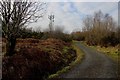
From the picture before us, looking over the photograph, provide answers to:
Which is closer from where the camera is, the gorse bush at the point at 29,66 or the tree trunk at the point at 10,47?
the gorse bush at the point at 29,66

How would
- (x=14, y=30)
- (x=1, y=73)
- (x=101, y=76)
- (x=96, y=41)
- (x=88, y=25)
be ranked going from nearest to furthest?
(x=1, y=73)
(x=101, y=76)
(x=14, y=30)
(x=96, y=41)
(x=88, y=25)

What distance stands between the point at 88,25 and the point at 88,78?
87372 mm

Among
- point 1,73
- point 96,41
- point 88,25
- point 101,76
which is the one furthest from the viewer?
point 88,25

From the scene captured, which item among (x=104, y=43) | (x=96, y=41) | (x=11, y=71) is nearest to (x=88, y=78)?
(x=11, y=71)

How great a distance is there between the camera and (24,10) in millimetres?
22891

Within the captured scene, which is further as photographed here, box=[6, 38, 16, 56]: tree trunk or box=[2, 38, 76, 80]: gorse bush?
box=[6, 38, 16, 56]: tree trunk

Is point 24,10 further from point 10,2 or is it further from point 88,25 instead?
point 88,25

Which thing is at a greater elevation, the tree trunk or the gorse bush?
the tree trunk

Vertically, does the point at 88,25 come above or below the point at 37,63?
above

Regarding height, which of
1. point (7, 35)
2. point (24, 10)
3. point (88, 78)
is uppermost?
point (24, 10)

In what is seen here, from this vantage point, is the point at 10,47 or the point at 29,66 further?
the point at 10,47

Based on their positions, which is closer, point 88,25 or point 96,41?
point 96,41

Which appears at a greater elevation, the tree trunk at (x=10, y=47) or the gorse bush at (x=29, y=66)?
the tree trunk at (x=10, y=47)

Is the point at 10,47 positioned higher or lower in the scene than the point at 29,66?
higher
